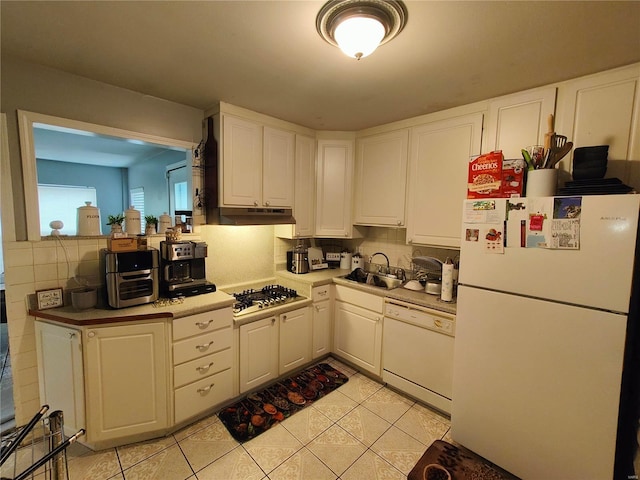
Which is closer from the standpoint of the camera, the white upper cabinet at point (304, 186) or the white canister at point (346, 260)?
the white upper cabinet at point (304, 186)

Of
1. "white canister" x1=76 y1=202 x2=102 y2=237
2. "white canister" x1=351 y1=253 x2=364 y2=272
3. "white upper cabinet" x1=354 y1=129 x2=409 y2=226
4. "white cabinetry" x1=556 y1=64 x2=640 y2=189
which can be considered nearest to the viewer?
"white cabinetry" x1=556 y1=64 x2=640 y2=189

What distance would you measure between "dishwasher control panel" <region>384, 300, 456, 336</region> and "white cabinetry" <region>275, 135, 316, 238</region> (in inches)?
46.7

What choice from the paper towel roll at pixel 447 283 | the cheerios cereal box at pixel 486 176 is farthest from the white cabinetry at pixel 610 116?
the paper towel roll at pixel 447 283

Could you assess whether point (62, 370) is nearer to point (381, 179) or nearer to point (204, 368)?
point (204, 368)

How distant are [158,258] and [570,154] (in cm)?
294

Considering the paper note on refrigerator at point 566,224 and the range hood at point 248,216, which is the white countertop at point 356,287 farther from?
the paper note on refrigerator at point 566,224

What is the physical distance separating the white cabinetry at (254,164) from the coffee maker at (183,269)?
1.55 ft

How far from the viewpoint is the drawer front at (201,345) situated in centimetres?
196

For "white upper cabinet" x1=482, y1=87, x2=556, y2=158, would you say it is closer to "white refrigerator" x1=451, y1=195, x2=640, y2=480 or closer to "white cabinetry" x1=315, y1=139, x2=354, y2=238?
"white refrigerator" x1=451, y1=195, x2=640, y2=480

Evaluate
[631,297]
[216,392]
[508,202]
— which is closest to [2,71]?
[216,392]

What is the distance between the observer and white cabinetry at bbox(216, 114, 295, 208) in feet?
7.81

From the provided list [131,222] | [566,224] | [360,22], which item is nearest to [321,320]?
[131,222]

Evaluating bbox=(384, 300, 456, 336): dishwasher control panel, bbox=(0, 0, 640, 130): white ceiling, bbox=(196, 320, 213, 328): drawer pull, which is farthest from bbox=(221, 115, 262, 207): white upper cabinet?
bbox=(384, 300, 456, 336): dishwasher control panel

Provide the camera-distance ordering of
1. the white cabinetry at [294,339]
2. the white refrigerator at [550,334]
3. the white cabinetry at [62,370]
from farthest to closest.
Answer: the white cabinetry at [294,339] → the white cabinetry at [62,370] → the white refrigerator at [550,334]
